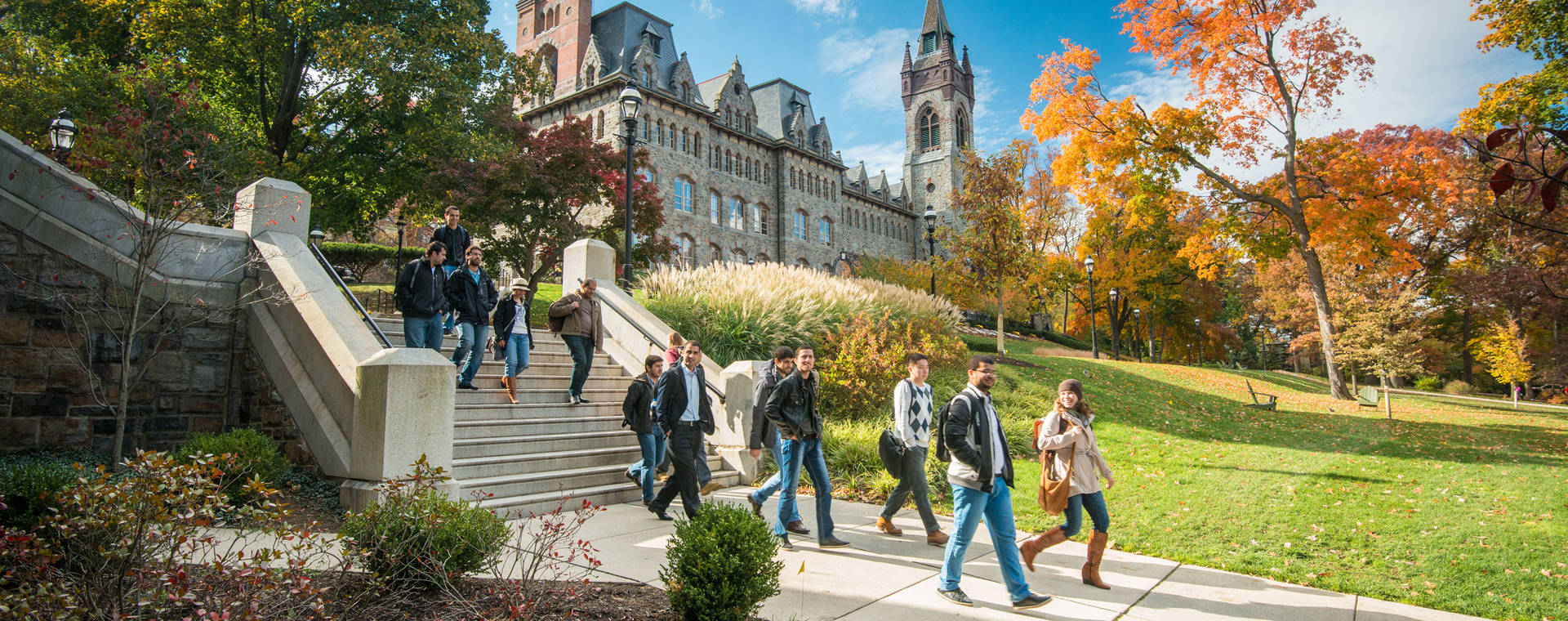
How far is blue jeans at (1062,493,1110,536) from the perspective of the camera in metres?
5.34

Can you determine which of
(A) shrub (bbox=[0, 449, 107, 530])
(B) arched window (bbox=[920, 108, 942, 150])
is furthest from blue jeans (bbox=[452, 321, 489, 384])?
(B) arched window (bbox=[920, 108, 942, 150])

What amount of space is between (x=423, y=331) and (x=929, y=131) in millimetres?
65903

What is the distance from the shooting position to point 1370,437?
12.8 metres

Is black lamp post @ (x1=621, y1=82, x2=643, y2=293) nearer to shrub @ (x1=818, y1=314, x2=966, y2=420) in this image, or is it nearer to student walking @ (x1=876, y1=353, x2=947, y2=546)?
shrub @ (x1=818, y1=314, x2=966, y2=420)

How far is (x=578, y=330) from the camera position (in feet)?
30.3

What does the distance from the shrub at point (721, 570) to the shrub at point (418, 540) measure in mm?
1014

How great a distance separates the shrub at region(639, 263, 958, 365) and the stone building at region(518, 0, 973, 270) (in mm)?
21531

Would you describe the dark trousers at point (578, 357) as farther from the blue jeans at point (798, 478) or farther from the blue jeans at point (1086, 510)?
the blue jeans at point (1086, 510)

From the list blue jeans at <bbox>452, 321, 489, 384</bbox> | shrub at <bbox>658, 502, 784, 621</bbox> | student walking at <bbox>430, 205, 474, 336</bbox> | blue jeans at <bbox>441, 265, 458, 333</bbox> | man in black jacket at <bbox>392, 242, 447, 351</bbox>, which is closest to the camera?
shrub at <bbox>658, 502, 784, 621</bbox>

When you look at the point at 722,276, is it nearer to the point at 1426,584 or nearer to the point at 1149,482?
the point at 1149,482

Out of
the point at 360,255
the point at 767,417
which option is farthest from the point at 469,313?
the point at 360,255

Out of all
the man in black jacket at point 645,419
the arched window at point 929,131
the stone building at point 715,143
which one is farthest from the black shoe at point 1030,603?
the arched window at point 929,131

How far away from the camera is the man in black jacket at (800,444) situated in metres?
6.27

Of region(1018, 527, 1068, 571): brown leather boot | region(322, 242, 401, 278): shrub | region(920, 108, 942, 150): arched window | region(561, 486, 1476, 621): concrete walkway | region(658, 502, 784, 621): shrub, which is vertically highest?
→ region(920, 108, 942, 150): arched window
